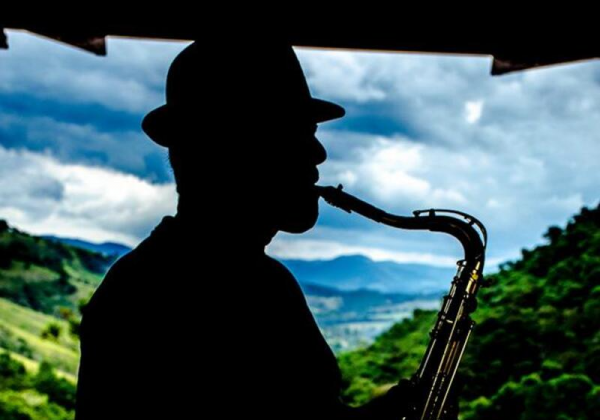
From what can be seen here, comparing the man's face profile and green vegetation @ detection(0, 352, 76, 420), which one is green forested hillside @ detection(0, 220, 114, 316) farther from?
the man's face profile

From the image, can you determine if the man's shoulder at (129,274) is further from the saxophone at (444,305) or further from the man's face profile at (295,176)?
the saxophone at (444,305)

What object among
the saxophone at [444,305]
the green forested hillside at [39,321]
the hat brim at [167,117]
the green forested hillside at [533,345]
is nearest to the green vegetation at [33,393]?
the green forested hillside at [39,321]

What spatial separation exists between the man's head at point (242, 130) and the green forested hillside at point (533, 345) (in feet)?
17.3

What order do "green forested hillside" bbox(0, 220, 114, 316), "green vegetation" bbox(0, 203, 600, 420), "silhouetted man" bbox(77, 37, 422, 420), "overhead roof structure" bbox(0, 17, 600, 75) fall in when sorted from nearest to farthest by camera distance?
"silhouetted man" bbox(77, 37, 422, 420) < "overhead roof structure" bbox(0, 17, 600, 75) < "green vegetation" bbox(0, 203, 600, 420) < "green forested hillside" bbox(0, 220, 114, 316)

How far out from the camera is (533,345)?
7652 millimetres

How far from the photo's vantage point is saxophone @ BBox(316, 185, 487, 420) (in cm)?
208

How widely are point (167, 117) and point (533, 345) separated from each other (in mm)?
6981

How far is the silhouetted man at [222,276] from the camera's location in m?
1.31

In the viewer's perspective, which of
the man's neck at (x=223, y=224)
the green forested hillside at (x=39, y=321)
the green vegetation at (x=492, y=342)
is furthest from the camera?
the green forested hillside at (x=39, y=321)

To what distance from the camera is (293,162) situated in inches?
59.4

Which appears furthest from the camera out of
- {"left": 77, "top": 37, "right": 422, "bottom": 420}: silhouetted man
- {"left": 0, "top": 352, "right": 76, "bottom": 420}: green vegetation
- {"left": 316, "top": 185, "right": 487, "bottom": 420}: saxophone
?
{"left": 0, "top": 352, "right": 76, "bottom": 420}: green vegetation

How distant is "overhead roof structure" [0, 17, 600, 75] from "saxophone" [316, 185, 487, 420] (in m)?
0.72

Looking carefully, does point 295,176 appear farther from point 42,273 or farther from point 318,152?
point 42,273

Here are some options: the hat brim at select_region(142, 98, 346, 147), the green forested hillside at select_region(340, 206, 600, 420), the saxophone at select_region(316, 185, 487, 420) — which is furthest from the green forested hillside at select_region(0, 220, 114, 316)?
the hat brim at select_region(142, 98, 346, 147)
